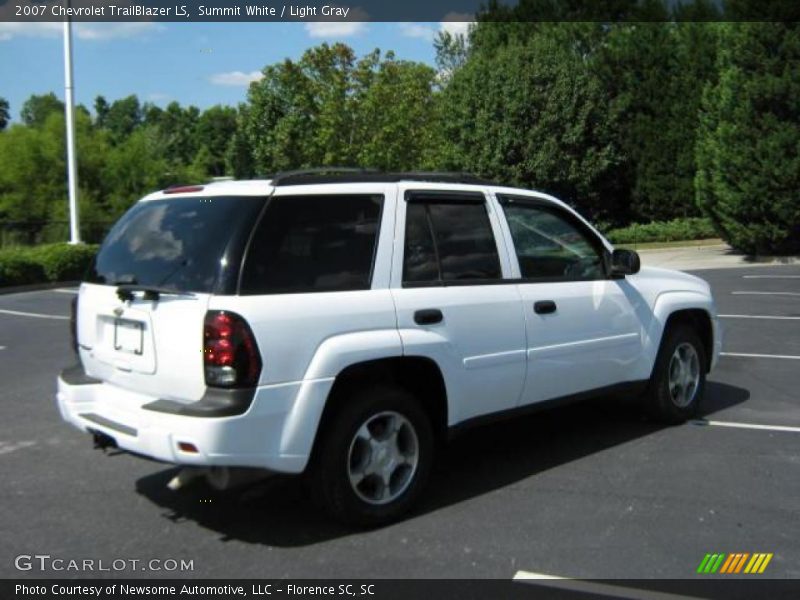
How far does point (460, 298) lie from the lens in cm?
482

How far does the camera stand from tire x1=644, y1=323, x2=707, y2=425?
6.27 m

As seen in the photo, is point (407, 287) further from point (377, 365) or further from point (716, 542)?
point (716, 542)

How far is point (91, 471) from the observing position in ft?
18.1

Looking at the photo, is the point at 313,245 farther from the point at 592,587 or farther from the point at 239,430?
the point at 592,587

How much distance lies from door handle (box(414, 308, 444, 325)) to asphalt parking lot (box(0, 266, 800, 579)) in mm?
1090

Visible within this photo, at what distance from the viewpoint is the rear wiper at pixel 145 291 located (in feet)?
Answer: 13.5

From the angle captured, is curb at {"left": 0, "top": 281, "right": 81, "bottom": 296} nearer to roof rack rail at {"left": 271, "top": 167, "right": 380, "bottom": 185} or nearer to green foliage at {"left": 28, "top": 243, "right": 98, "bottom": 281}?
green foliage at {"left": 28, "top": 243, "right": 98, "bottom": 281}

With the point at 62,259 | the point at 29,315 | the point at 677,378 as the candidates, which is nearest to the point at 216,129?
the point at 62,259

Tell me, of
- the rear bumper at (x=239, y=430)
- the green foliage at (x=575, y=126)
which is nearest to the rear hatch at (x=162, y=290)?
the rear bumper at (x=239, y=430)

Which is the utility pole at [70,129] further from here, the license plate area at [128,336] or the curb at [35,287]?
the license plate area at [128,336]

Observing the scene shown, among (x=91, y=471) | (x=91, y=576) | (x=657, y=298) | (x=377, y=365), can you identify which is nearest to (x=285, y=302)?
(x=377, y=365)

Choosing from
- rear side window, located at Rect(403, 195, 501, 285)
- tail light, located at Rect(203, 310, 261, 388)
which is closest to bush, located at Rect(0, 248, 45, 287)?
rear side window, located at Rect(403, 195, 501, 285)

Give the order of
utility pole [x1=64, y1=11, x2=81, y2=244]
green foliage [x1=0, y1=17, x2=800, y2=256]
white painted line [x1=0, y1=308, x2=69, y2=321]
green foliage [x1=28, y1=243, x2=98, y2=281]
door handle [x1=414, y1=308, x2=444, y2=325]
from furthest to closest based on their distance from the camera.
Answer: green foliage [x1=0, y1=17, x2=800, y2=256]
utility pole [x1=64, y1=11, x2=81, y2=244]
green foliage [x1=28, y1=243, x2=98, y2=281]
white painted line [x1=0, y1=308, x2=69, y2=321]
door handle [x1=414, y1=308, x2=444, y2=325]

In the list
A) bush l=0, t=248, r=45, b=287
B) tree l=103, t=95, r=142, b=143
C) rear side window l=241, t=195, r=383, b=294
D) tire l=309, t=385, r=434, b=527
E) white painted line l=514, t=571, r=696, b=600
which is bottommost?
bush l=0, t=248, r=45, b=287
